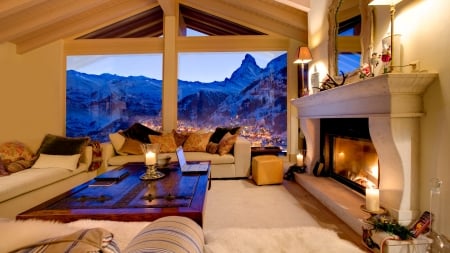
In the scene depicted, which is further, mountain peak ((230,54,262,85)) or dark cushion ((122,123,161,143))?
mountain peak ((230,54,262,85))

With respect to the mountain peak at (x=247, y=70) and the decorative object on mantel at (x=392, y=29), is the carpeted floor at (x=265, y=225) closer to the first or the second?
the decorative object on mantel at (x=392, y=29)

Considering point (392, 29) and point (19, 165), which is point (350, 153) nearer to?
point (392, 29)

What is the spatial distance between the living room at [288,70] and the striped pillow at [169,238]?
1743 millimetres

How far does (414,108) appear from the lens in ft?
6.30

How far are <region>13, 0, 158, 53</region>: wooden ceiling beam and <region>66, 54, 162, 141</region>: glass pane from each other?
0.63 m

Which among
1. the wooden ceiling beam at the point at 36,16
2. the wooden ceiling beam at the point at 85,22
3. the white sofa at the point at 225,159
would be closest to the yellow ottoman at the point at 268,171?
the white sofa at the point at 225,159

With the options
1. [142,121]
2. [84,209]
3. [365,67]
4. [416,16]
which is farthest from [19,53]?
[416,16]

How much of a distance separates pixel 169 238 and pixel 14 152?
377 cm

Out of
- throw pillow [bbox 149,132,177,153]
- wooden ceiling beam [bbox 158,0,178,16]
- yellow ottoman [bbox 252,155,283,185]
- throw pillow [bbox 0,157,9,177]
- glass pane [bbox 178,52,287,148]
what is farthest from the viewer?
glass pane [bbox 178,52,287,148]

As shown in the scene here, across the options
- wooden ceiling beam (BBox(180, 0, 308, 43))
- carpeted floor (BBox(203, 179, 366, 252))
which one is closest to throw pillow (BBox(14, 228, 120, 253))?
carpeted floor (BBox(203, 179, 366, 252))

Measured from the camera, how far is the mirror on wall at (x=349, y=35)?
8.37 feet

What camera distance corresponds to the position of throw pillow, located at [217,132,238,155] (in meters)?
4.16

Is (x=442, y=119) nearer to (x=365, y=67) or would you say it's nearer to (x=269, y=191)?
(x=365, y=67)

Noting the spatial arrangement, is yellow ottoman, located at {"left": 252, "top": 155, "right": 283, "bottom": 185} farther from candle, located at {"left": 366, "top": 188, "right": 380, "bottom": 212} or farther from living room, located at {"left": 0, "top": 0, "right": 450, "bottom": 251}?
candle, located at {"left": 366, "top": 188, "right": 380, "bottom": 212}
